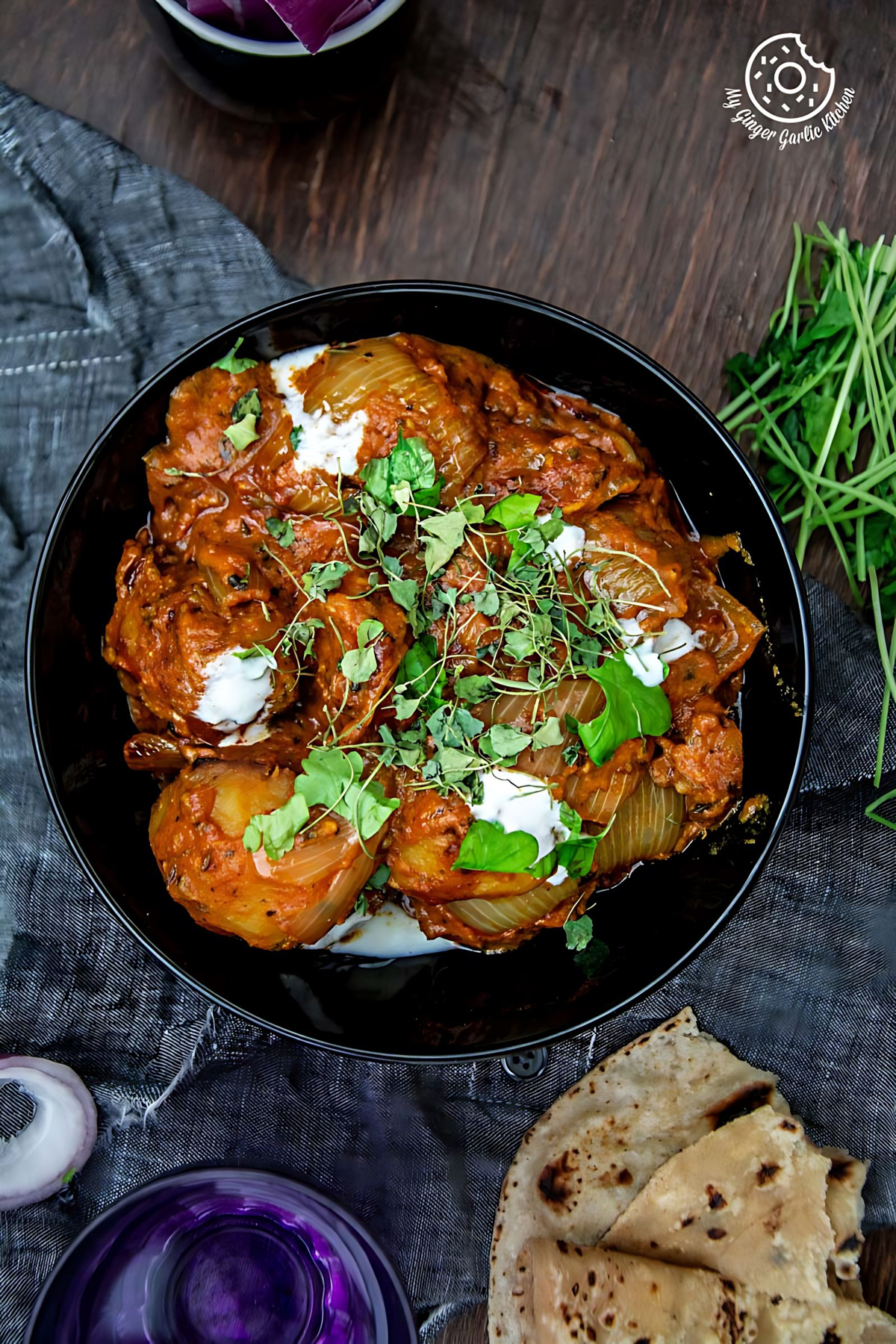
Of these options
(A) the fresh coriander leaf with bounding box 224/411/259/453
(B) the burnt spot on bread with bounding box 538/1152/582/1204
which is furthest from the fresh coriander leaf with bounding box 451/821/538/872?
(B) the burnt spot on bread with bounding box 538/1152/582/1204

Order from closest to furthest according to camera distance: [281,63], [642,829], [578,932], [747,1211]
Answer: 1. [642,829]
2. [578,932]
3. [281,63]
4. [747,1211]

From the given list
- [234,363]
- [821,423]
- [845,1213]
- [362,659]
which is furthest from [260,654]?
[845,1213]

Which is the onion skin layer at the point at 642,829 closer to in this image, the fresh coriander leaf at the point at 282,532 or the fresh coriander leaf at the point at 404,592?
Answer: the fresh coriander leaf at the point at 404,592

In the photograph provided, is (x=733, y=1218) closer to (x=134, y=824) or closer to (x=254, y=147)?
(x=134, y=824)

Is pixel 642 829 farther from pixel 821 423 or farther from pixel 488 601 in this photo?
pixel 821 423

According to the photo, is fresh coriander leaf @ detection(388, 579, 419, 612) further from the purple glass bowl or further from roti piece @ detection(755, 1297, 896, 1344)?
roti piece @ detection(755, 1297, 896, 1344)

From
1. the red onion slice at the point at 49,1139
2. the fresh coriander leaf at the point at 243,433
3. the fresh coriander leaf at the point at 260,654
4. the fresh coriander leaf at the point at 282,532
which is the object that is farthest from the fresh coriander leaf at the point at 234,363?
the red onion slice at the point at 49,1139
